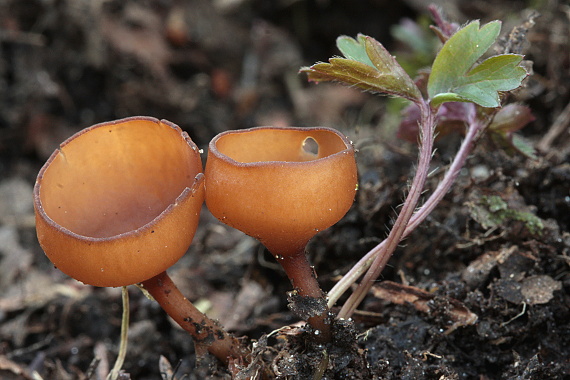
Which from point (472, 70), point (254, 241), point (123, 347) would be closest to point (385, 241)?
point (472, 70)

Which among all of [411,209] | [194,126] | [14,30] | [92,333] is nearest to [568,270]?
[411,209]

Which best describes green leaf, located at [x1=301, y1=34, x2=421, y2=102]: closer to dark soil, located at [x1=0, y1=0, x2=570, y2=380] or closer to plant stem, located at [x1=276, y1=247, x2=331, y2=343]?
dark soil, located at [x1=0, y1=0, x2=570, y2=380]

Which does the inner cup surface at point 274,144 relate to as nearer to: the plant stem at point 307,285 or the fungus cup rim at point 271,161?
the fungus cup rim at point 271,161

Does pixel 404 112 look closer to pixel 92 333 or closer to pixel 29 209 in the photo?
pixel 92 333

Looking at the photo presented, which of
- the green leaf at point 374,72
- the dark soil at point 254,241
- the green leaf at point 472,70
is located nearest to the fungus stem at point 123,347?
the dark soil at point 254,241

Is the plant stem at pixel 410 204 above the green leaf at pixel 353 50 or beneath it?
beneath

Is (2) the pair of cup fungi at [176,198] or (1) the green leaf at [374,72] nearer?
(2) the pair of cup fungi at [176,198]

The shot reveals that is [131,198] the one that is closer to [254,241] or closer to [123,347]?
[123,347]

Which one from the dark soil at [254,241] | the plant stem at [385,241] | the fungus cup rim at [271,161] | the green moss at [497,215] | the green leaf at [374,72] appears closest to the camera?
the fungus cup rim at [271,161]
